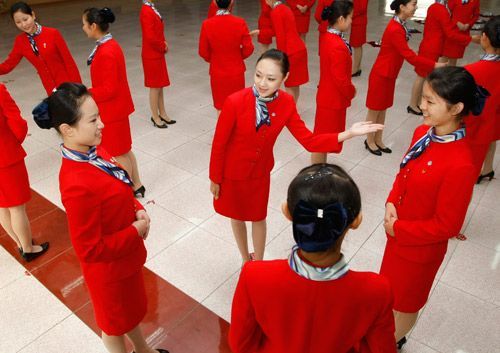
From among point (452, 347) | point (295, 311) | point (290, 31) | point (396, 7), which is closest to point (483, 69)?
point (396, 7)

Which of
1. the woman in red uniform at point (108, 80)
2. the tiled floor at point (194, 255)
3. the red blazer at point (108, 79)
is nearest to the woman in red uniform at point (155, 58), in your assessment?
the tiled floor at point (194, 255)

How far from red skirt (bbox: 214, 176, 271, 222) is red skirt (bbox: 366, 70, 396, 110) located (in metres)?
2.11

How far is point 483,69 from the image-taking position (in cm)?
292

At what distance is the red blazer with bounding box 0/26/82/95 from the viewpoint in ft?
12.0

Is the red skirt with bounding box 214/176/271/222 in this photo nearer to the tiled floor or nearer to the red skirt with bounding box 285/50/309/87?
the tiled floor

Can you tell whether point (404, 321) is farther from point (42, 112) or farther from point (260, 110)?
point (42, 112)

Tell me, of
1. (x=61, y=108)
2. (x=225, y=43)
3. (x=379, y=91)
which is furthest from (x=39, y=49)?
(x=379, y=91)

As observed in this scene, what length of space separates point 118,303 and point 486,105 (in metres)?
2.94

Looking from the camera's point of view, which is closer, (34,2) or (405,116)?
(405,116)

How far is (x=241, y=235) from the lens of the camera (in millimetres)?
2725

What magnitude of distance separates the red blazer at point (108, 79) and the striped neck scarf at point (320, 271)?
2517 millimetres

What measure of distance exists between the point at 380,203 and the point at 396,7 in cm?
186

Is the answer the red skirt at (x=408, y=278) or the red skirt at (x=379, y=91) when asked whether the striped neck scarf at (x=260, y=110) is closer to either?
the red skirt at (x=408, y=278)

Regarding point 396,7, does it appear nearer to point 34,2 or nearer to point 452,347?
point 452,347
